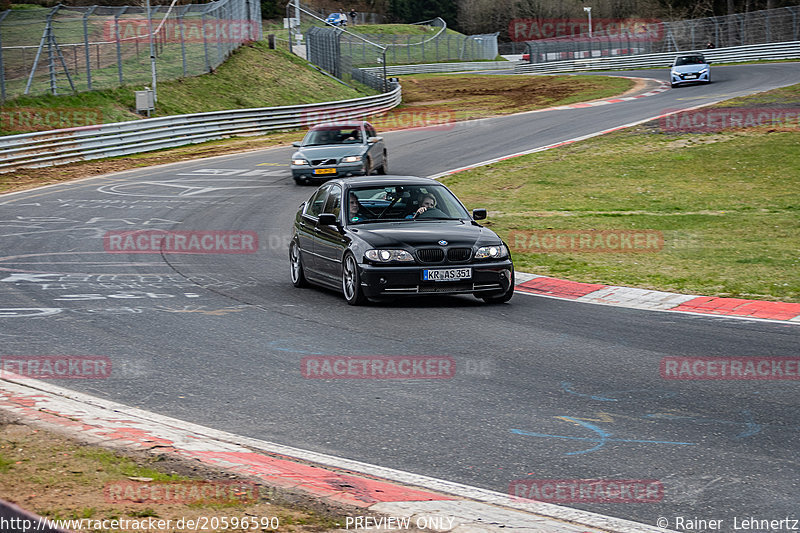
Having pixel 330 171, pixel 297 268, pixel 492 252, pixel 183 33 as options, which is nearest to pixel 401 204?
pixel 492 252

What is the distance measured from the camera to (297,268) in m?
13.3

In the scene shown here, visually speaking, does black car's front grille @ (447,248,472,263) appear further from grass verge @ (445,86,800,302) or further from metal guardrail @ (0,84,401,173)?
metal guardrail @ (0,84,401,173)

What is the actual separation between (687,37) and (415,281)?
65.8 metres

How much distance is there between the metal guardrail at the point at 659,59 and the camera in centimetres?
6091

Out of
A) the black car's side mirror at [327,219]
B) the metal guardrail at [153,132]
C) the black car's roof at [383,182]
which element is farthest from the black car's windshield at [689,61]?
the black car's side mirror at [327,219]

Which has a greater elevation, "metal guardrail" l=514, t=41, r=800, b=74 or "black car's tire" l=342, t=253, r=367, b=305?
"metal guardrail" l=514, t=41, r=800, b=74

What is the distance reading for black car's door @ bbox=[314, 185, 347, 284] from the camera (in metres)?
12.1

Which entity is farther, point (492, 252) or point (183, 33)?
point (183, 33)

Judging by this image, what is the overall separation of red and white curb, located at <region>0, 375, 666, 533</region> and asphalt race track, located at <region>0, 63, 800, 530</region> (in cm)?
18

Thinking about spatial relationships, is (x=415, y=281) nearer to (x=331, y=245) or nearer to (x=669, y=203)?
(x=331, y=245)

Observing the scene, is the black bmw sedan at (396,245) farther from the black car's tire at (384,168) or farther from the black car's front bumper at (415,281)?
the black car's tire at (384,168)

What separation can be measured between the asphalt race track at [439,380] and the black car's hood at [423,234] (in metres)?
0.76

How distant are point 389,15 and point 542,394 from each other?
128098 mm

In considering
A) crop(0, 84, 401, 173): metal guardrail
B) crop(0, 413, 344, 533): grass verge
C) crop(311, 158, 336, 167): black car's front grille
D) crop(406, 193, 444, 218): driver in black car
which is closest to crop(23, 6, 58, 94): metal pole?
crop(0, 84, 401, 173): metal guardrail
